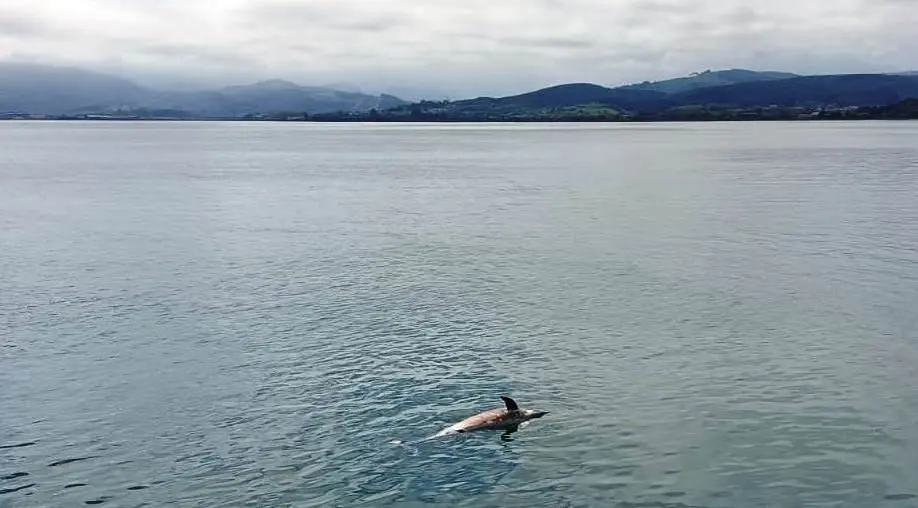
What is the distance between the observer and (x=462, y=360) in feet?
124

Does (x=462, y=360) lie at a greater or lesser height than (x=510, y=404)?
lesser

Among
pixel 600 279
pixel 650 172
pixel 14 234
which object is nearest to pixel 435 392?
pixel 600 279

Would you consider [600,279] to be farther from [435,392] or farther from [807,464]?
[807,464]

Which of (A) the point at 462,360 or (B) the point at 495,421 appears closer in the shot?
(B) the point at 495,421

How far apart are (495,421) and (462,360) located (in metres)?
8.01

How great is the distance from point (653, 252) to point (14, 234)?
56157mm

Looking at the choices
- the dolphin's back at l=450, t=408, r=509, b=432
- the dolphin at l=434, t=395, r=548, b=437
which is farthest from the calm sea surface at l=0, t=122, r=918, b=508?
the dolphin's back at l=450, t=408, r=509, b=432

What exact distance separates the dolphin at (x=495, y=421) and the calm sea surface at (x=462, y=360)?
0.70m

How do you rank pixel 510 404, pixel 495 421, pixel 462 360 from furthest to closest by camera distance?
pixel 462 360, pixel 510 404, pixel 495 421

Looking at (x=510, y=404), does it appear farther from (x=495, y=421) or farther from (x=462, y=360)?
(x=462, y=360)

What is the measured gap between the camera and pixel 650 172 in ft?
461

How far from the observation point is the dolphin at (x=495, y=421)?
29.8 meters

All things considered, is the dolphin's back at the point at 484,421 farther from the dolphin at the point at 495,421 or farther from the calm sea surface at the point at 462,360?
the calm sea surface at the point at 462,360

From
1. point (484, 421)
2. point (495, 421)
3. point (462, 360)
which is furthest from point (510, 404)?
point (462, 360)
